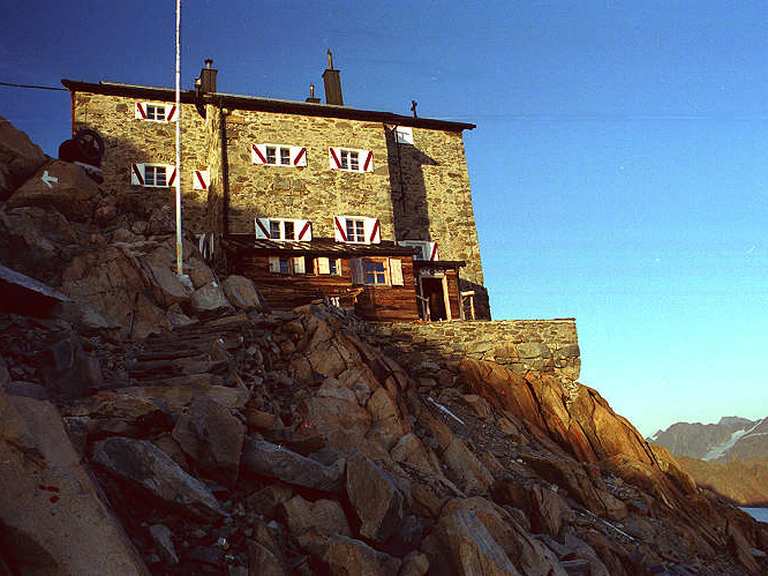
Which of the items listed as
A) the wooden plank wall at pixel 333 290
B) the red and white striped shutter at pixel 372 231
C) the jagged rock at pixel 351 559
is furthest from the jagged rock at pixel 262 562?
the red and white striped shutter at pixel 372 231

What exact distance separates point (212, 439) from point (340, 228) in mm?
20497

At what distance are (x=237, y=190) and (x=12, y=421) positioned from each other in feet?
72.5

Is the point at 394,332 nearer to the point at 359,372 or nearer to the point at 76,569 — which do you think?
the point at 359,372

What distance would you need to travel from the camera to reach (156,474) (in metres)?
7.43

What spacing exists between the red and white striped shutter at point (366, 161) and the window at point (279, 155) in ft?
11.6

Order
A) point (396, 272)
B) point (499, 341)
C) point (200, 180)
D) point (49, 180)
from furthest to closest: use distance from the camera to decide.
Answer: point (200, 180)
point (396, 272)
point (499, 341)
point (49, 180)

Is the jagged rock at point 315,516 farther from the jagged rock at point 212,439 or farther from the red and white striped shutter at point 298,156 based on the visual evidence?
the red and white striped shutter at point 298,156

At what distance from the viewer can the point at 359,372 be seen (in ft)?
49.6

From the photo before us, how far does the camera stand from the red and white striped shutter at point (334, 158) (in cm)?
2944

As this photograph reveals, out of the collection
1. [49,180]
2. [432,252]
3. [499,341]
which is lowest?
[499,341]

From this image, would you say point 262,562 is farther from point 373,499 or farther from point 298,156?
point 298,156

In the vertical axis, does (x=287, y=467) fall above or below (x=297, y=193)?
below

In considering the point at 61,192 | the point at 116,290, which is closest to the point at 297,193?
the point at 61,192

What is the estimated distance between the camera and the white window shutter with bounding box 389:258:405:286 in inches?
1032
